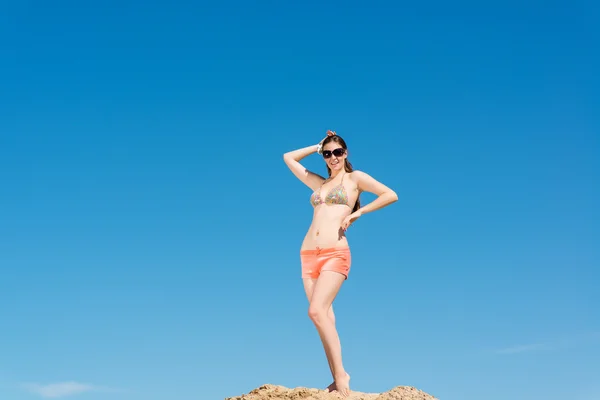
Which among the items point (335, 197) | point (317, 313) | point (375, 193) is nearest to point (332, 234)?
point (335, 197)

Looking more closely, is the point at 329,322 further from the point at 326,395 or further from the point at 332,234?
the point at 332,234

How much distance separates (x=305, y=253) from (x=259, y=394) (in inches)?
91.9

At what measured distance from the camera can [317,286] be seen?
34.2ft

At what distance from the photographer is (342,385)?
10.3 metres

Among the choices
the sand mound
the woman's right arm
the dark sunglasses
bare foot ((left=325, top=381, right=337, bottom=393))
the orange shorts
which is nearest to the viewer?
the sand mound

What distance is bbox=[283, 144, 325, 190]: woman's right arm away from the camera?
1181cm

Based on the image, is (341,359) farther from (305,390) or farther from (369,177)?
(369,177)

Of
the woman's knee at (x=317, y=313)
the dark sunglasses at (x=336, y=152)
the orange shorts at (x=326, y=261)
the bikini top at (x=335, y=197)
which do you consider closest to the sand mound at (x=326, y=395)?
the woman's knee at (x=317, y=313)

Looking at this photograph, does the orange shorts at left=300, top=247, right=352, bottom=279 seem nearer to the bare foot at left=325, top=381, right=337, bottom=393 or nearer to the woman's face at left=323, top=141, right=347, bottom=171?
the woman's face at left=323, top=141, right=347, bottom=171

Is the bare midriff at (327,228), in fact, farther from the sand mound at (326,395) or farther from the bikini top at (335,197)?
the sand mound at (326,395)

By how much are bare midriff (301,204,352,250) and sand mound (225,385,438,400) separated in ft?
7.35

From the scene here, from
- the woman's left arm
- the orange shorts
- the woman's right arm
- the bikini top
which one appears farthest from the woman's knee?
the woman's right arm

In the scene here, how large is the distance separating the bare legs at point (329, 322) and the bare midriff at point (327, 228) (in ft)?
1.65

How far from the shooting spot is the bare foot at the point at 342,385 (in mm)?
10227
